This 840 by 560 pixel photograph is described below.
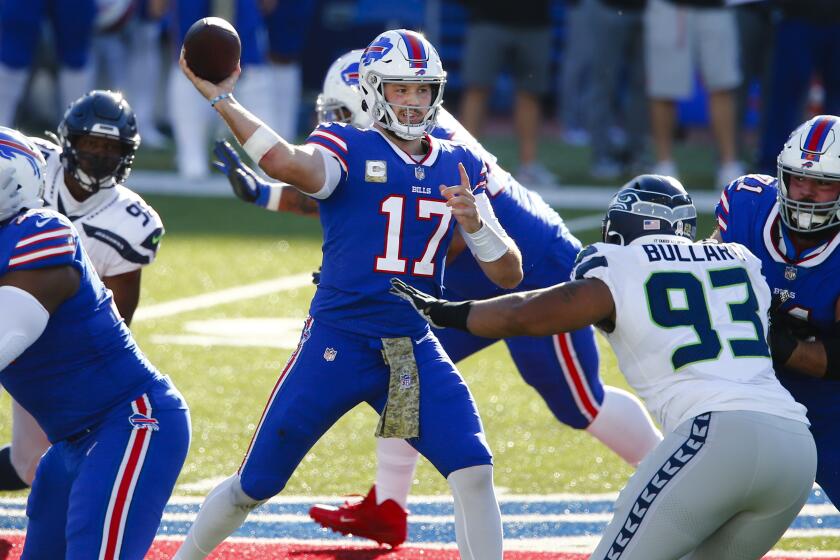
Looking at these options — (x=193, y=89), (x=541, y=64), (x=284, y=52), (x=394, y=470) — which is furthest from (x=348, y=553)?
(x=284, y=52)

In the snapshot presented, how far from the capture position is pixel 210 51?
4031mm

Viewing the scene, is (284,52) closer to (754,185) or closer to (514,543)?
(514,543)

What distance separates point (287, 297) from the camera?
27.6ft

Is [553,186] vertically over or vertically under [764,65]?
under

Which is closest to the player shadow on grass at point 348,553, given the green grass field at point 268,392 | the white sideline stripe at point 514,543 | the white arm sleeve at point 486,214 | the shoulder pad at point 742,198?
the white sideline stripe at point 514,543

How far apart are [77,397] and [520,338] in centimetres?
177

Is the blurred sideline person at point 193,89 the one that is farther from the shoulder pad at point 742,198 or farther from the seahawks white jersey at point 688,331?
the seahawks white jersey at point 688,331

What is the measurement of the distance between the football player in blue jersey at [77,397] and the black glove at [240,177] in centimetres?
126

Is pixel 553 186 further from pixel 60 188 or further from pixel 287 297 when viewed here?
pixel 60 188

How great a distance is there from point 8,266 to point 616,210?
151cm

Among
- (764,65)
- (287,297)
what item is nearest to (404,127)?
(287,297)

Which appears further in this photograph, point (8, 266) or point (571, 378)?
point (571, 378)

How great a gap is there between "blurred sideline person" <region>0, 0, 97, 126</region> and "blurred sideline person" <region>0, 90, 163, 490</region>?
665 cm

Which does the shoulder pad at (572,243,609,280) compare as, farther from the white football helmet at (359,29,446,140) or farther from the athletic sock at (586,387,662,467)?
the athletic sock at (586,387,662,467)
